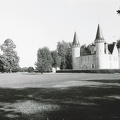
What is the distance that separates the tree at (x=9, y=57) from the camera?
83.4 metres

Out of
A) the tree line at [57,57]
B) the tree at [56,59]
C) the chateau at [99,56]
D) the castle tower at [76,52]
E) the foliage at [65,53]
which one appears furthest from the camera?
the foliage at [65,53]

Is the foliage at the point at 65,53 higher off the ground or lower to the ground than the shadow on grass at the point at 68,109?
higher

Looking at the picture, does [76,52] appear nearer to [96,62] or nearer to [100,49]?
[96,62]

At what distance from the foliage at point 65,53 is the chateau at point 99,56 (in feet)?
50.1

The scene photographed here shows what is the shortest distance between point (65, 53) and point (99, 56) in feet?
126

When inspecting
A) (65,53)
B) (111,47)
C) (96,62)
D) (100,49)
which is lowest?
(96,62)

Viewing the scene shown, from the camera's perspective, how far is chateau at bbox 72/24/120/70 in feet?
231

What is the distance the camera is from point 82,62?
3137 inches

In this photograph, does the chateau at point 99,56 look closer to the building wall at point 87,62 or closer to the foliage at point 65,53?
the building wall at point 87,62

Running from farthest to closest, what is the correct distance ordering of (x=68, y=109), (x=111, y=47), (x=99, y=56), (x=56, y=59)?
(x=56, y=59) < (x=111, y=47) < (x=99, y=56) < (x=68, y=109)

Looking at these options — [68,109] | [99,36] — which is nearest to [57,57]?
[99,36]

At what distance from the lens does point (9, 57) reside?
85.8m

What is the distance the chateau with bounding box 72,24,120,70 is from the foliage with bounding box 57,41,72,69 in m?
15.3

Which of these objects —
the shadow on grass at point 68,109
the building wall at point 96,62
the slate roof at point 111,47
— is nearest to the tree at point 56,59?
the building wall at point 96,62
